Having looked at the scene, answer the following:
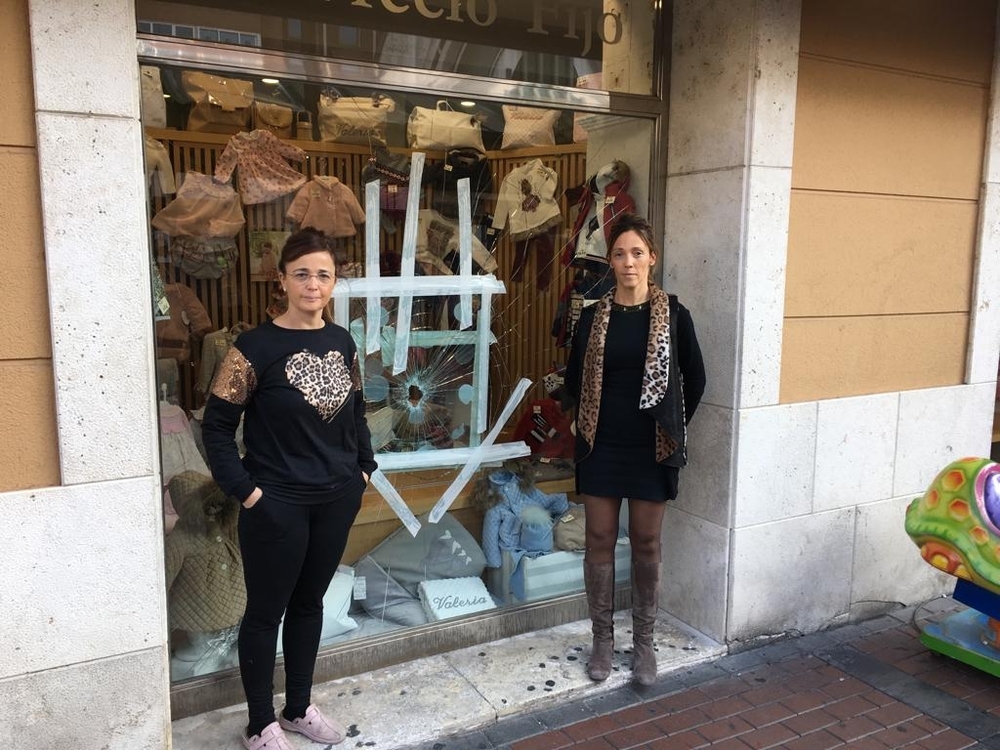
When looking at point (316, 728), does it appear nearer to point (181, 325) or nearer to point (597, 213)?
point (181, 325)

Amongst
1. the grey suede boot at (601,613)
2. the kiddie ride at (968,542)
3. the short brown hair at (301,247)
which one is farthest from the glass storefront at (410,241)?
A: the kiddie ride at (968,542)

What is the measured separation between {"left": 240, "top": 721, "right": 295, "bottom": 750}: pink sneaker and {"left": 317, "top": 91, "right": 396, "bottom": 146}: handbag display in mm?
2313

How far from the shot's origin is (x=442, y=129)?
362 centimetres

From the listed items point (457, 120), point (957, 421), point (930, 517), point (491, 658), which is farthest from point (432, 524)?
point (957, 421)

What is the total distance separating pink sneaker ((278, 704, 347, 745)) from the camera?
3.01 metres

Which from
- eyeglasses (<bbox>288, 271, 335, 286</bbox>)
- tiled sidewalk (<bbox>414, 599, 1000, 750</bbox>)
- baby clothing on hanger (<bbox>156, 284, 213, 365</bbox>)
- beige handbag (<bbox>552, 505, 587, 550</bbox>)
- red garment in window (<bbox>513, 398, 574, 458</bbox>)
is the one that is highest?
eyeglasses (<bbox>288, 271, 335, 286</bbox>)

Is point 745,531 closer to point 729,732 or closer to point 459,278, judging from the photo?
point 729,732

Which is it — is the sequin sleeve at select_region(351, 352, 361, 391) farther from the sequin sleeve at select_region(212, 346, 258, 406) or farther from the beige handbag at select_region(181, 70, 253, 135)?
the beige handbag at select_region(181, 70, 253, 135)

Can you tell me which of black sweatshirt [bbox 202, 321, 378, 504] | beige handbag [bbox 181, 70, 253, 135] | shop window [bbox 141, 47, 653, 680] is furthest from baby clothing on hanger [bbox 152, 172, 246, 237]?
black sweatshirt [bbox 202, 321, 378, 504]

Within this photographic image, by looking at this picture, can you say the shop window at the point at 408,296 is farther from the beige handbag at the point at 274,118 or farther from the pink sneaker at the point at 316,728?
the pink sneaker at the point at 316,728

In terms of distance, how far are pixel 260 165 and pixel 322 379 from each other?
116 cm

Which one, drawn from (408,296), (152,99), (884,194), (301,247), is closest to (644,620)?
(408,296)

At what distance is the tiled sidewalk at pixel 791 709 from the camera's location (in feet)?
10.3

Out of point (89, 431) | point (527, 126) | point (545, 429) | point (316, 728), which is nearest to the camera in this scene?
point (89, 431)
